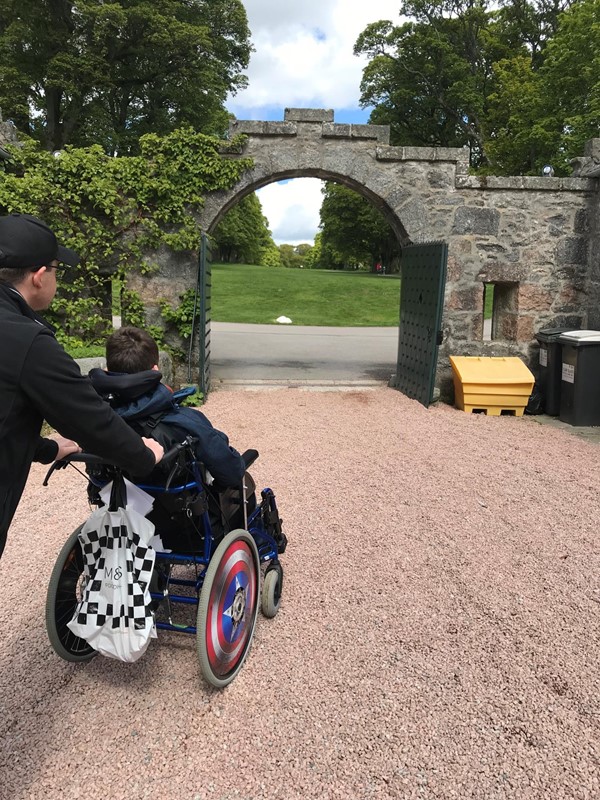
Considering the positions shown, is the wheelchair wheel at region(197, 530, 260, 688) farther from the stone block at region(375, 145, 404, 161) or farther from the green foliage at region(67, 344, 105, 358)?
the stone block at region(375, 145, 404, 161)

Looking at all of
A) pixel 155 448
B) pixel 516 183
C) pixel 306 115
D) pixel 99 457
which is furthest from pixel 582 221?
pixel 99 457

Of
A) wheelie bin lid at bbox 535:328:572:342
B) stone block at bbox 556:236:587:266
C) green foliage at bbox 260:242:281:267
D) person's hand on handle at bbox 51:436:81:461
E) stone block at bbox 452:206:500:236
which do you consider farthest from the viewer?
green foliage at bbox 260:242:281:267

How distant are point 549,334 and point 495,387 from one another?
1097 millimetres

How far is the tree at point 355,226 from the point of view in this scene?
1672 inches

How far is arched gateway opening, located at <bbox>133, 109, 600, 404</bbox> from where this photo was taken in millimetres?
8695

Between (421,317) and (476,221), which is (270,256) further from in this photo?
(421,317)

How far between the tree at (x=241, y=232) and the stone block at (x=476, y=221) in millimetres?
37968

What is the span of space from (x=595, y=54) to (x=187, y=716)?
2756 centimetres

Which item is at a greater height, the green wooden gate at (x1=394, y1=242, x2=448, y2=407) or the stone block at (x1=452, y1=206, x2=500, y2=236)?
the stone block at (x1=452, y1=206, x2=500, y2=236)

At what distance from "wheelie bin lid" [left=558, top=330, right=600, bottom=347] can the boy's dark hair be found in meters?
6.73

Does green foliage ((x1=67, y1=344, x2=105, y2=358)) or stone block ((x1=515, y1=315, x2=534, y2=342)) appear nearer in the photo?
green foliage ((x1=67, y1=344, x2=105, y2=358))

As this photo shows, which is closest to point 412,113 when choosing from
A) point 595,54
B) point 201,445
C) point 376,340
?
point 595,54

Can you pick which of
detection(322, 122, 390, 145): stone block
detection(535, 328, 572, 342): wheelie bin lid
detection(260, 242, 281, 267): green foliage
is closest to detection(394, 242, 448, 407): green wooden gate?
detection(535, 328, 572, 342): wheelie bin lid

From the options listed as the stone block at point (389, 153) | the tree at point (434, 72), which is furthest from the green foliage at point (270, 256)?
the stone block at point (389, 153)
